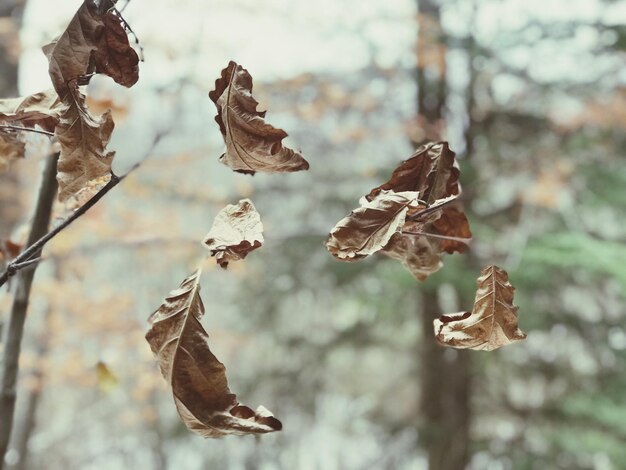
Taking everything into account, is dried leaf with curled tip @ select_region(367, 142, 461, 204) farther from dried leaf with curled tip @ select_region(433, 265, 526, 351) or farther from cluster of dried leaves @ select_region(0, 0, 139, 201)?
cluster of dried leaves @ select_region(0, 0, 139, 201)

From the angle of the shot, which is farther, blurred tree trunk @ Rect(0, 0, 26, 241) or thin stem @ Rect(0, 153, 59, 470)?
blurred tree trunk @ Rect(0, 0, 26, 241)

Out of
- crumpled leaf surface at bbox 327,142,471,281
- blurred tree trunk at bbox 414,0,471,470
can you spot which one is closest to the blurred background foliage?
blurred tree trunk at bbox 414,0,471,470

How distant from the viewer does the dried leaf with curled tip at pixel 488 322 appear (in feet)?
1.67

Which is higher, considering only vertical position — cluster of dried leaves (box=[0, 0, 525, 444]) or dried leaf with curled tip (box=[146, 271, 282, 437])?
cluster of dried leaves (box=[0, 0, 525, 444])

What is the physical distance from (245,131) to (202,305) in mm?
145

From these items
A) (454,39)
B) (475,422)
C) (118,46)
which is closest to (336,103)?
(454,39)

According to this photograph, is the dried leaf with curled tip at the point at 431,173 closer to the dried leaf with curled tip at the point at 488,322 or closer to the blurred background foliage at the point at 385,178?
the dried leaf with curled tip at the point at 488,322

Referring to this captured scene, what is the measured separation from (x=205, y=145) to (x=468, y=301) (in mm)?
2476

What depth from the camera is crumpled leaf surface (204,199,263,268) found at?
0.49 meters

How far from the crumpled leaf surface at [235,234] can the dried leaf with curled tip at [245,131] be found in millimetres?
37

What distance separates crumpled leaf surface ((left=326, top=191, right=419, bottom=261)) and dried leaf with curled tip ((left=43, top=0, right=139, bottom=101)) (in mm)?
222

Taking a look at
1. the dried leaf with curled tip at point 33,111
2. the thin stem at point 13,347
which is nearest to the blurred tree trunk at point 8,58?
the thin stem at point 13,347

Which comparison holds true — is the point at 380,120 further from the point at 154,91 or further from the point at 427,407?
the point at 427,407

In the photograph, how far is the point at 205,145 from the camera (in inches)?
203
